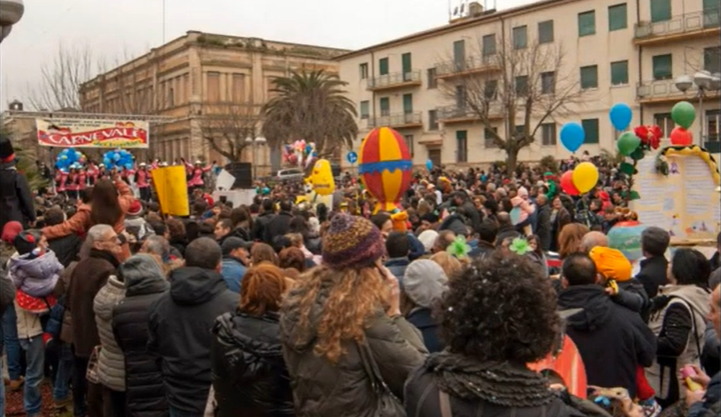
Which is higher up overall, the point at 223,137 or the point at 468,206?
the point at 223,137

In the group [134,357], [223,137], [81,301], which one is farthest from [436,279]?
[223,137]

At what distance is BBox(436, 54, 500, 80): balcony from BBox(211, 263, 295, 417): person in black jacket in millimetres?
36952

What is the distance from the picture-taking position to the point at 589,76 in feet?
124

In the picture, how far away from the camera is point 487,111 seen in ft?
126

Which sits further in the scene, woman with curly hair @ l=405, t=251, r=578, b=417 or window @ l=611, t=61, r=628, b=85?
window @ l=611, t=61, r=628, b=85

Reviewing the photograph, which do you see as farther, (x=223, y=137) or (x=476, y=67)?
(x=223, y=137)

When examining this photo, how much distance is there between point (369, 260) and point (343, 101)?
43095 mm

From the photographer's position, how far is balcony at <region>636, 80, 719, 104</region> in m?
33.7

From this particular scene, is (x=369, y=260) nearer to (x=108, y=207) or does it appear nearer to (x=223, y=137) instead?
(x=108, y=207)

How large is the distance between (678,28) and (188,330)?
35513mm

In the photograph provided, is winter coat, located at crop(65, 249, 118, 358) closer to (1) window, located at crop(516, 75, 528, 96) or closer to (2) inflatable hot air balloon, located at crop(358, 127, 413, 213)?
(2) inflatable hot air balloon, located at crop(358, 127, 413, 213)

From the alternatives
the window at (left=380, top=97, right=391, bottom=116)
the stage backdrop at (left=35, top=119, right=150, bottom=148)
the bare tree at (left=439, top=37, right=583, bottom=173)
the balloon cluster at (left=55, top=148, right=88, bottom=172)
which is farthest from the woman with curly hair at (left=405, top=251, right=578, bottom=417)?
the window at (left=380, top=97, right=391, bottom=116)

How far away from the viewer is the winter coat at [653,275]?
5.32 metres

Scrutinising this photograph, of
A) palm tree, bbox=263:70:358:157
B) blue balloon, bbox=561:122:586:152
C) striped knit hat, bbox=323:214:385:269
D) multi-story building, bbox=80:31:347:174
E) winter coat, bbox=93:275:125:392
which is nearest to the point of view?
striped knit hat, bbox=323:214:385:269
